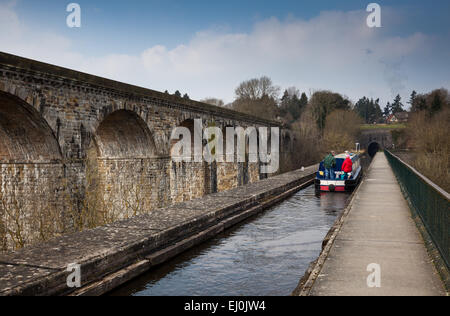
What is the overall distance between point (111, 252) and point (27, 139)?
5.88 meters

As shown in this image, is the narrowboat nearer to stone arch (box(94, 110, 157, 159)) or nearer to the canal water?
the canal water

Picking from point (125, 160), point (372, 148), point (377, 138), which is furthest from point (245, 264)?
point (372, 148)

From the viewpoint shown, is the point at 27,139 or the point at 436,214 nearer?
the point at 436,214

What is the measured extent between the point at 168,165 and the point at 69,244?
10041mm

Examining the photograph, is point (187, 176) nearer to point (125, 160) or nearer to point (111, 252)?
point (125, 160)

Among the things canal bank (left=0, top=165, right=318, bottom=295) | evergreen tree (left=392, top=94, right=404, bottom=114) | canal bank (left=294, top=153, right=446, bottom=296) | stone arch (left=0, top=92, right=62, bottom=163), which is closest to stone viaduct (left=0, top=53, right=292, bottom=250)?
stone arch (left=0, top=92, right=62, bottom=163)

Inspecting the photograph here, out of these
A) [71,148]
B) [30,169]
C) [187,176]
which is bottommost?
[187,176]

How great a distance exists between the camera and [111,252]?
517cm

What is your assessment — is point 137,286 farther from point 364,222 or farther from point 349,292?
point 364,222

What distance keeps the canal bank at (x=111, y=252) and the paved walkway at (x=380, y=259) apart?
94.9 inches

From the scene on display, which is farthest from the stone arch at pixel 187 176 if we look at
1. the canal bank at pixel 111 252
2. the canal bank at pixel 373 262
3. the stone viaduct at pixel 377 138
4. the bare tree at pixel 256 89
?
the stone viaduct at pixel 377 138

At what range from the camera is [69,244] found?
566cm

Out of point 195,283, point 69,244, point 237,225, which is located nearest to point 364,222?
point 237,225

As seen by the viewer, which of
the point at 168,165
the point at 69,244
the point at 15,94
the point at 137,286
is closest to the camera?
the point at 137,286
